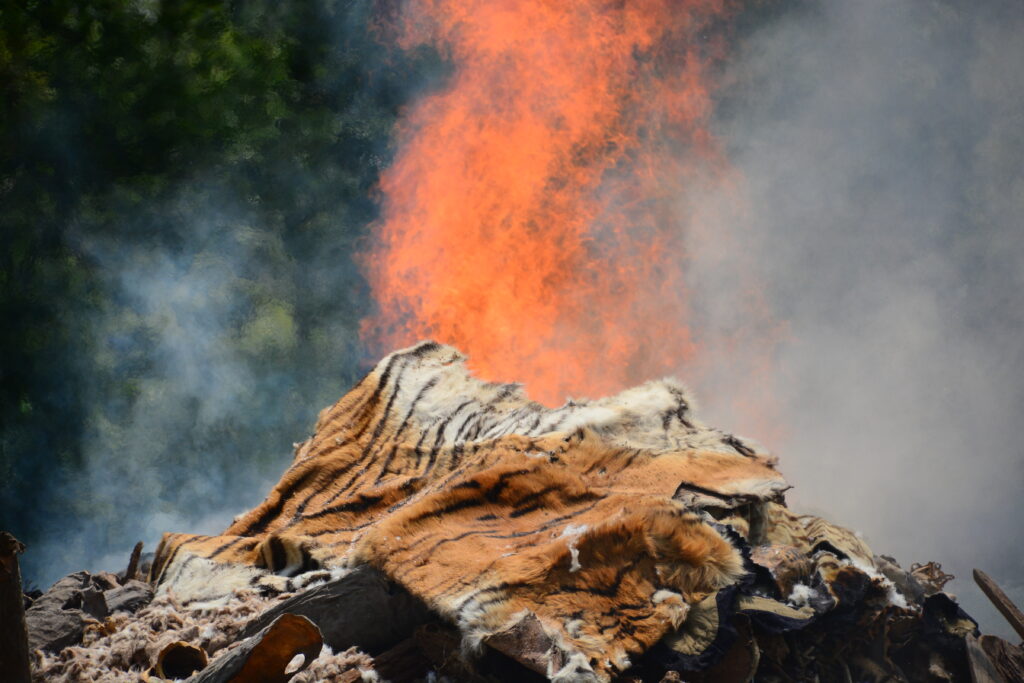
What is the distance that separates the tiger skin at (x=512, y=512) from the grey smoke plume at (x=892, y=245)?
5142 mm

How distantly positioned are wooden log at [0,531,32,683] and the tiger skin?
1.01 meters

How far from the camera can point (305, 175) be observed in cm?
738

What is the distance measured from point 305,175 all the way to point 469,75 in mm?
1992

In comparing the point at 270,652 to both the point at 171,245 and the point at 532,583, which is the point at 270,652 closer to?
the point at 532,583

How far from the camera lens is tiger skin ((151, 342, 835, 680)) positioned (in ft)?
6.95

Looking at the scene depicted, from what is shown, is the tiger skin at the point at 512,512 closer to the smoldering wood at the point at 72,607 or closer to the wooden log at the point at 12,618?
the smoldering wood at the point at 72,607

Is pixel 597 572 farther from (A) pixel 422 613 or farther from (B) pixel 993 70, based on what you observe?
(B) pixel 993 70

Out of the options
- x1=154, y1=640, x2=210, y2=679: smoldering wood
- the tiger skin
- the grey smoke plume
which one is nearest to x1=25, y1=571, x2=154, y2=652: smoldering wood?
the tiger skin

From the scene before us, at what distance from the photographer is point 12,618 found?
1490 mm

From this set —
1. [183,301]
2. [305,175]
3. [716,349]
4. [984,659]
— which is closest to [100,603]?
[984,659]

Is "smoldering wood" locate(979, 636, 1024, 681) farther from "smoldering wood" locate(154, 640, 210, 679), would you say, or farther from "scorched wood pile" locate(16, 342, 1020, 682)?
"smoldering wood" locate(154, 640, 210, 679)

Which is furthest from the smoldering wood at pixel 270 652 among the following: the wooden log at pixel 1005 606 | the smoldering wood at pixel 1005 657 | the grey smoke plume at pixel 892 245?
the grey smoke plume at pixel 892 245

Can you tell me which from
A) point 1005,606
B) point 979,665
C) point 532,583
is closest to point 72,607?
point 532,583

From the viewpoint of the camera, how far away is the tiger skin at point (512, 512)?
83.4 inches
